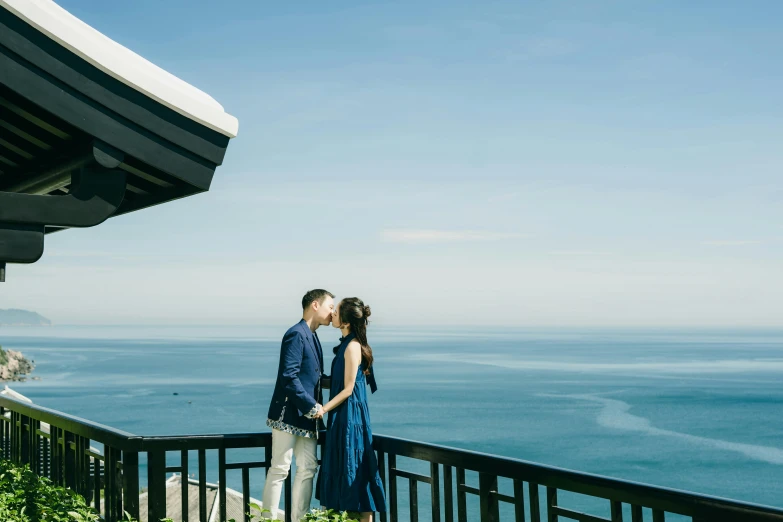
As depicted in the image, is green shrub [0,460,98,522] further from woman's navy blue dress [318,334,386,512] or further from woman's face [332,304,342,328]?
woman's face [332,304,342,328]

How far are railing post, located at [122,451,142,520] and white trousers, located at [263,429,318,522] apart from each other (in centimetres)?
52

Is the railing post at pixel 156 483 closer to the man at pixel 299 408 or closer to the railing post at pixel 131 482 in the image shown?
the railing post at pixel 131 482

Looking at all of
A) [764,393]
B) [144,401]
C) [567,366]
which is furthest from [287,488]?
[567,366]

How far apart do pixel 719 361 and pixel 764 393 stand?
65220 millimetres

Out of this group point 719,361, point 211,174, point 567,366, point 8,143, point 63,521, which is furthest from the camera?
point 719,361

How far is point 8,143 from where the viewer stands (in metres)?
3.86

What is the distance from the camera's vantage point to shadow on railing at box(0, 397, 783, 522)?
2.88 metres

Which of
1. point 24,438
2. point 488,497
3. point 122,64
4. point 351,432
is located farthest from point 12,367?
point 122,64

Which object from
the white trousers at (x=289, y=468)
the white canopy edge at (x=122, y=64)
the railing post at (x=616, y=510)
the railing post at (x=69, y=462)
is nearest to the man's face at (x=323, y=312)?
the white trousers at (x=289, y=468)

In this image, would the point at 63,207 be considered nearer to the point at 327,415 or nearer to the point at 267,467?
the point at 327,415

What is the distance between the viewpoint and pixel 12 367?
117 m

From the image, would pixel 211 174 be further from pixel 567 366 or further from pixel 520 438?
pixel 567 366

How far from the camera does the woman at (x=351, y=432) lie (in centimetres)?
441

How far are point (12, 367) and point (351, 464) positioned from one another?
125 m
